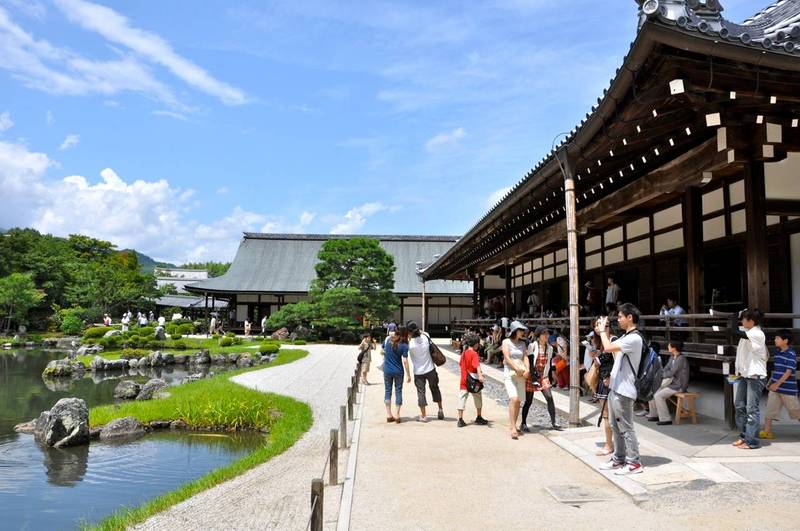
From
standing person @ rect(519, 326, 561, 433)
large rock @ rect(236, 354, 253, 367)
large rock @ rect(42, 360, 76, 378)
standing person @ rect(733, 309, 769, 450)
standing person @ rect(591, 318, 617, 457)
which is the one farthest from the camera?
large rock @ rect(236, 354, 253, 367)

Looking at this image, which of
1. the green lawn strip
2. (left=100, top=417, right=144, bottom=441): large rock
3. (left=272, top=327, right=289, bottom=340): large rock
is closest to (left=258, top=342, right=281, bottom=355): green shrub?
the green lawn strip

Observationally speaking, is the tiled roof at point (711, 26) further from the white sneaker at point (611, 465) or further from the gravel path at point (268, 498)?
the gravel path at point (268, 498)

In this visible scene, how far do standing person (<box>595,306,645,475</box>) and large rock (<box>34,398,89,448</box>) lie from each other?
9.29m

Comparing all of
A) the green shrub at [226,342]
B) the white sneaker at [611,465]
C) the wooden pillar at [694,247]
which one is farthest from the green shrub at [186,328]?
the white sneaker at [611,465]

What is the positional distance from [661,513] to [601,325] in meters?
2.09

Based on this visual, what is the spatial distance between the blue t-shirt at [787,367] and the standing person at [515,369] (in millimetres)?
2729

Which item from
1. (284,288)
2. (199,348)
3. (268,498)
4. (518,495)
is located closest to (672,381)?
(518,495)

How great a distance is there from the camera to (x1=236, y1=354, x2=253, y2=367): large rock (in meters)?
24.0

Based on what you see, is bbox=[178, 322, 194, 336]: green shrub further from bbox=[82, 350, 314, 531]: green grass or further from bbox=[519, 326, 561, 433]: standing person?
bbox=[519, 326, 561, 433]: standing person

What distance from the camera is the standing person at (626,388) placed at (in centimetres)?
538

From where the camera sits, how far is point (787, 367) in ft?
20.7

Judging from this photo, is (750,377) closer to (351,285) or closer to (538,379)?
(538,379)

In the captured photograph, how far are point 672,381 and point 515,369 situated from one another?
7.57 feet

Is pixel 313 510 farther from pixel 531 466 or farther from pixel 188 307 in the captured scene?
pixel 188 307
